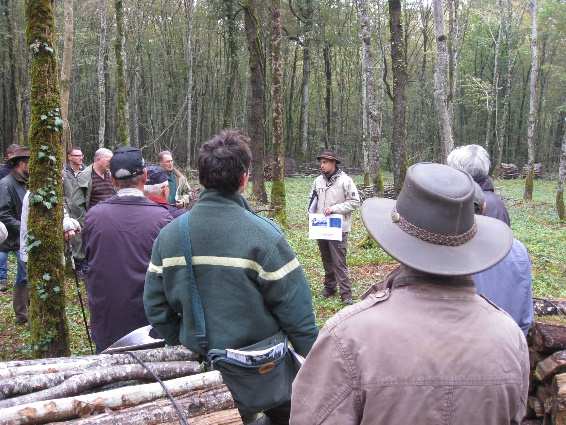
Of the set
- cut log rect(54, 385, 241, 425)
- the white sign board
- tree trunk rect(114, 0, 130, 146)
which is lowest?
the white sign board

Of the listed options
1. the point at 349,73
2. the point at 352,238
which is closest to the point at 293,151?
the point at 349,73

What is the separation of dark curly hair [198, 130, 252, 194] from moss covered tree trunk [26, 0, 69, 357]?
2144mm

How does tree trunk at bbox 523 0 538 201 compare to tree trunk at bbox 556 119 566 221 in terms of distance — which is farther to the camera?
tree trunk at bbox 523 0 538 201

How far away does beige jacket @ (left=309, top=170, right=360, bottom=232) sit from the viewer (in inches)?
293

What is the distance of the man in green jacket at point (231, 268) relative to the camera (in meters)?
2.82

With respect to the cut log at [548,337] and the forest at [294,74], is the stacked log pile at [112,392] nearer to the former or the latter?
the cut log at [548,337]

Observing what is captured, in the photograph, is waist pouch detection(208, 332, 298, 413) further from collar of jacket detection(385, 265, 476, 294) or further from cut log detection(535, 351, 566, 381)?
cut log detection(535, 351, 566, 381)

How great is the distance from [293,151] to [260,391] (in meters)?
40.7

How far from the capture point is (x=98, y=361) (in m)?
2.73

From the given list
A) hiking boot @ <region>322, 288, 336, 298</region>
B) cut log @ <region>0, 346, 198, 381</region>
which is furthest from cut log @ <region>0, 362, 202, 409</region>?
hiking boot @ <region>322, 288, 336, 298</region>

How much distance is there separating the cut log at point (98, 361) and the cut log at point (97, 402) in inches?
12.6

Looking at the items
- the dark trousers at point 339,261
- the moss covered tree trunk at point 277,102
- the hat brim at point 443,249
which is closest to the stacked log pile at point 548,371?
the hat brim at point 443,249

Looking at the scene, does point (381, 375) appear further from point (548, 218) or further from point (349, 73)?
point (349, 73)

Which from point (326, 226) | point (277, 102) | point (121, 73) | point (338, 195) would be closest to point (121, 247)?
point (326, 226)
